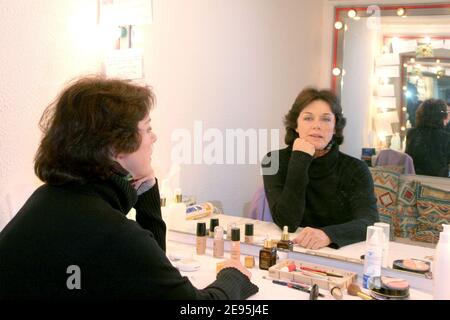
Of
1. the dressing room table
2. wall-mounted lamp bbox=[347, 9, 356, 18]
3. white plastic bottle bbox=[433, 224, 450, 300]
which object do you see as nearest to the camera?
white plastic bottle bbox=[433, 224, 450, 300]

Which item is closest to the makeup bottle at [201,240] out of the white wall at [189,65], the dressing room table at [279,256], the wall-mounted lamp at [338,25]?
the dressing room table at [279,256]

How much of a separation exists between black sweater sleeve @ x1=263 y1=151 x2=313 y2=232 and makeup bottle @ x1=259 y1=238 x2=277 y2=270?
0.46ft

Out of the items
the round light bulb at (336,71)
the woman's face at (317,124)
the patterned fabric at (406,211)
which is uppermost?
the round light bulb at (336,71)

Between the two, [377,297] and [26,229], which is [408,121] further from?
[26,229]

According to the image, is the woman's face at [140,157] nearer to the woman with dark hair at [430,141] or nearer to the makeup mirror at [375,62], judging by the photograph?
the makeup mirror at [375,62]

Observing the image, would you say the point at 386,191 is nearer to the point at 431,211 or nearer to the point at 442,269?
the point at 431,211

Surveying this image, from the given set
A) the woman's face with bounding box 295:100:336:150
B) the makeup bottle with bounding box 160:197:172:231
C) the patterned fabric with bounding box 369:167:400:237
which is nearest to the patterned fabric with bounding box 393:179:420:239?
the patterned fabric with bounding box 369:167:400:237

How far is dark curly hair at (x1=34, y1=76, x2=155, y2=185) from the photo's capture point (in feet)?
3.10

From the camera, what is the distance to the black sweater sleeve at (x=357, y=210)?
4.31 feet

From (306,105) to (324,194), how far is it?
29 cm

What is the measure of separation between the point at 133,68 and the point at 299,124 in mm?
631

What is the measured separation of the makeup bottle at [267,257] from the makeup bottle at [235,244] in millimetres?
84

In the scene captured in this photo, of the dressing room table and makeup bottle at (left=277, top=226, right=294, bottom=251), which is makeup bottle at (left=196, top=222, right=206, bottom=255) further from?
makeup bottle at (left=277, top=226, right=294, bottom=251)
